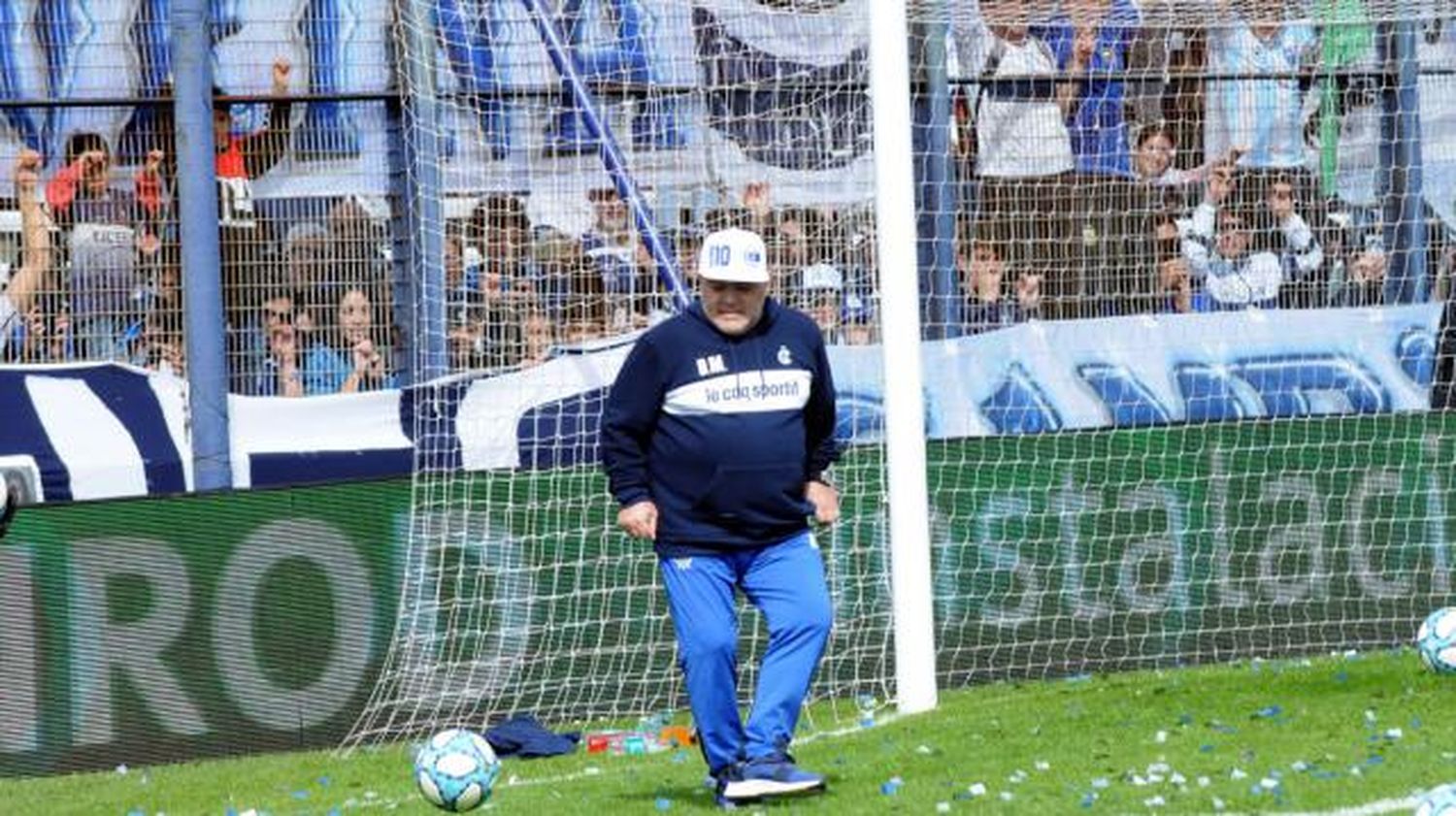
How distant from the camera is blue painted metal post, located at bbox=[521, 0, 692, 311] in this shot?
41.0ft

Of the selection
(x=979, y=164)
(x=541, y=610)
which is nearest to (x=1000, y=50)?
(x=979, y=164)

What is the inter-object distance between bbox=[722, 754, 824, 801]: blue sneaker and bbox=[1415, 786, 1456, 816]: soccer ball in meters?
2.34

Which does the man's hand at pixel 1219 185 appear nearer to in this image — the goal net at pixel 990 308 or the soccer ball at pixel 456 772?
the goal net at pixel 990 308

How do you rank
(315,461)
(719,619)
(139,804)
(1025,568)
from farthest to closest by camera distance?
(315,461), (1025,568), (139,804), (719,619)

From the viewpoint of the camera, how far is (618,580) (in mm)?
11922

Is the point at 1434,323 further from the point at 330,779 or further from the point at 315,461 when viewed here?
the point at 330,779

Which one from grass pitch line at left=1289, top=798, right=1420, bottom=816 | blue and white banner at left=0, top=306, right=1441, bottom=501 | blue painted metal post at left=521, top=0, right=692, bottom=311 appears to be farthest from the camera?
blue and white banner at left=0, top=306, right=1441, bottom=501

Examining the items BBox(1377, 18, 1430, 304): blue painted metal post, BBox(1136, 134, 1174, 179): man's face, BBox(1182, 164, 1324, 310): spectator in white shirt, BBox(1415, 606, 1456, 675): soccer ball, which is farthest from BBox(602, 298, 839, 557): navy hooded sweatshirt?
BBox(1377, 18, 1430, 304): blue painted metal post

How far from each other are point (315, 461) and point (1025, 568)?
12.5 ft

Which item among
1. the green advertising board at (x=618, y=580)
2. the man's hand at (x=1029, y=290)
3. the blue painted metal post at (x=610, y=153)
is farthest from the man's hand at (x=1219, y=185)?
the blue painted metal post at (x=610, y=153)

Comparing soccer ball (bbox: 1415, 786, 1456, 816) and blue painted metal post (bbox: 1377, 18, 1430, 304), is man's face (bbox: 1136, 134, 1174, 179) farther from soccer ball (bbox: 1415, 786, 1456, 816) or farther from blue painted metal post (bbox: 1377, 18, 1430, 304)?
soccer ball (bbox: 1415, 786, 1456, 816)

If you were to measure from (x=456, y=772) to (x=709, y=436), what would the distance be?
134 cm

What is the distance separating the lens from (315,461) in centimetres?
1350

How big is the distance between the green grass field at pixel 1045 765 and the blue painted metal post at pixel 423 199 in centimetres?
284
